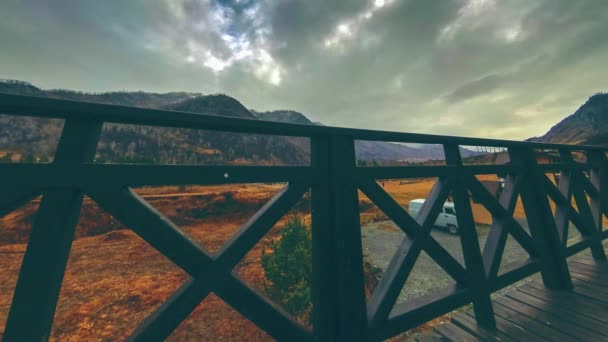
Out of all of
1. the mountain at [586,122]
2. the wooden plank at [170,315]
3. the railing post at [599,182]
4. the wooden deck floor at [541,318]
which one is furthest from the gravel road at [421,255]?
the mountain at [586,122]

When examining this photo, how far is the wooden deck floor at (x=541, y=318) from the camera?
234 cm

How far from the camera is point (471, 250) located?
2369mm

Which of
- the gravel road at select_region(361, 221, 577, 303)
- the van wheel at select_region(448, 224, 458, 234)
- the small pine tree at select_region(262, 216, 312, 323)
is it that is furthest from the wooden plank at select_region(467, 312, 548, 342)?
the van wheel at select_region(448, 224, 458, 234)

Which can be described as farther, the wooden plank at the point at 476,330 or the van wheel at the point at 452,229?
the van wheel at the point at 452,229

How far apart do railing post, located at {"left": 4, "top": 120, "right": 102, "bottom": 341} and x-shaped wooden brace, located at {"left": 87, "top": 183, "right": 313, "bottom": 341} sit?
0.15m

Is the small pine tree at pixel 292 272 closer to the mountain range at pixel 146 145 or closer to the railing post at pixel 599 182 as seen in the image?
the railing post at pixel 599 182

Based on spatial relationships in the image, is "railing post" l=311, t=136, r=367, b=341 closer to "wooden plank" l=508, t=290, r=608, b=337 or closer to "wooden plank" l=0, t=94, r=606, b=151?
"wooden plank" l=0, t=94, r=606, b=151

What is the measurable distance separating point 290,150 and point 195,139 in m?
44.6

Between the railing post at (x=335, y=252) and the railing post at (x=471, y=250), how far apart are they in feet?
4.32

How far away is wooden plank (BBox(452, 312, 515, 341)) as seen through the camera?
2.31 meters

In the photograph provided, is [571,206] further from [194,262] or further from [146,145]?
[146,145]

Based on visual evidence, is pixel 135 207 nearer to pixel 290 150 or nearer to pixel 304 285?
pixel 304 285

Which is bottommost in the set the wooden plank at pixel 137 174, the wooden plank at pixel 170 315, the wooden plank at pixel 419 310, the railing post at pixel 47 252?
the wooden plank at pixel 419 310

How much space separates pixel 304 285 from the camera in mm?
8430
